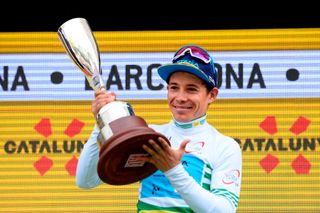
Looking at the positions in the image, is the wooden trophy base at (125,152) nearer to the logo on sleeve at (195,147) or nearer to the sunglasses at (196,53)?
the logo on sleeve at (195,147)

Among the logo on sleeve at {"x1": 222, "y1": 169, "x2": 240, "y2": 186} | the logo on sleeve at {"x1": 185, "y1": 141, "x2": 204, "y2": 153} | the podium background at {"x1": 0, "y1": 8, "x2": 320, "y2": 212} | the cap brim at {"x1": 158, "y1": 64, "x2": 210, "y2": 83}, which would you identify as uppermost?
the podium background at {"x1": 0, "y1": 8, "x2": 320, "y2": 212}

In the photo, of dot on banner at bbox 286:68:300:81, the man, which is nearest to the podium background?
dot on banner at bbox 286:68:300:81

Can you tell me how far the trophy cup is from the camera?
2.24m

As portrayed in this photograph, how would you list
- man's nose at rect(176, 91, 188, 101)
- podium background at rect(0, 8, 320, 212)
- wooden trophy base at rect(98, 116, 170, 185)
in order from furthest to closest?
podium background at rect(0, 8, 320, 212) < man's nose at rect(176, 91, 188, 101) < wooden trophy base at rect(98, 116, 170, 185)

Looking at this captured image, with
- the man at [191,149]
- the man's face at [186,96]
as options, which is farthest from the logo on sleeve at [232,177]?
the man's face at [186,96]

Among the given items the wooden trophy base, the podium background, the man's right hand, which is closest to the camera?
the wooden trophy base

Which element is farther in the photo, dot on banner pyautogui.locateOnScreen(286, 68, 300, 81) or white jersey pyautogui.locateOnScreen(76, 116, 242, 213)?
dot on banner pyautogui.locateOnScreen(286, 68, 300, 81)

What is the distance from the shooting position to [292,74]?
511 cm

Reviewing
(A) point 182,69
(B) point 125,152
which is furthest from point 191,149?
(B) point 125,152

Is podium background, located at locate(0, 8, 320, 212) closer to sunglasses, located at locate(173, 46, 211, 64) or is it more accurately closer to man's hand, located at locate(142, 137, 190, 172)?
sunglasses, located at locate(173, 46, 211, 64)

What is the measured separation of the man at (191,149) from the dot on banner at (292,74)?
8.21 ft

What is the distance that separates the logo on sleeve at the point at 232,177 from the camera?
2.53 m

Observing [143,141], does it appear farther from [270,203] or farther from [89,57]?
[270,203]

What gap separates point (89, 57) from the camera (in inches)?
104
